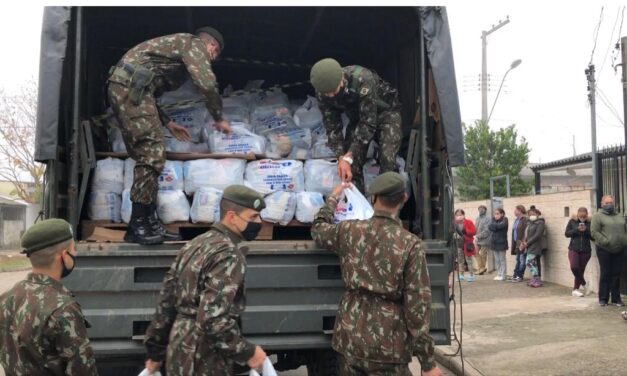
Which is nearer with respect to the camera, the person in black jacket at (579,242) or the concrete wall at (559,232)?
the person in black jacket at (579,242)

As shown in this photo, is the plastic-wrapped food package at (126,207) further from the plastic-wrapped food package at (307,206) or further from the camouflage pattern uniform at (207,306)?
the camouflage pattern uniform at (207,306)

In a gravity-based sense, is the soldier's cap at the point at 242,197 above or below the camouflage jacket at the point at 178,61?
below

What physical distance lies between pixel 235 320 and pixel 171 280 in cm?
38

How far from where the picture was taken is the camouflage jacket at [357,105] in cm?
421

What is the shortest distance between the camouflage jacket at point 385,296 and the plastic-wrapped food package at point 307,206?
89 cm

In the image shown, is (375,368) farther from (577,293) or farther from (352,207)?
(577,293)

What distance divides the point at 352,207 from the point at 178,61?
5.04ft

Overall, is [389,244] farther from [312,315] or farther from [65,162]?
[65,162]

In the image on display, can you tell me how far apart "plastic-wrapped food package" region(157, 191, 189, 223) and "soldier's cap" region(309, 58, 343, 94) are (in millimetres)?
1189

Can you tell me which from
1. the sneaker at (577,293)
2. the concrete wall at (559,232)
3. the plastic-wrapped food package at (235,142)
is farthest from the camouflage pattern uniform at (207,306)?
the concrete wall at (559,232)

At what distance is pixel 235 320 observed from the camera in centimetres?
278

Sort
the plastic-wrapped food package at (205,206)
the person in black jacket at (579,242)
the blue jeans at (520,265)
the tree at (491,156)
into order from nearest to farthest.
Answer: the plastic-wrapped food package at (205,206), the person in black jacket at (579,242), the blue jeans at (520,265), the tree at (491,156)

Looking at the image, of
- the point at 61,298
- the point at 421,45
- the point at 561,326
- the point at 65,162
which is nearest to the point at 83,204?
the point at 65,162

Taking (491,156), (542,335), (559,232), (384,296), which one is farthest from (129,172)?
(491,156)
